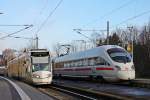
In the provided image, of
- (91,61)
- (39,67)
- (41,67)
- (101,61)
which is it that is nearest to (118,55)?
(101,61)

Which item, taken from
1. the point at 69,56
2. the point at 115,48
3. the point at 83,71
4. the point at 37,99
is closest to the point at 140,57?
the point at 69,56

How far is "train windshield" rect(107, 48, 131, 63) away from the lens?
120 feet

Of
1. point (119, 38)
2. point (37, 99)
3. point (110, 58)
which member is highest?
point (119, 38)

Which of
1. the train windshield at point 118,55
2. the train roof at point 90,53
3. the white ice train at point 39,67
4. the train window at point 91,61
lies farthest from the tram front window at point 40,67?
the train windshield at point 118,55

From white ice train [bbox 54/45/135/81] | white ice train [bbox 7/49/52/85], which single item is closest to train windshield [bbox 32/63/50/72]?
white ice train [bbox 7/49/52/85]

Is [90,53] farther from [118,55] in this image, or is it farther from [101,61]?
[118,55]

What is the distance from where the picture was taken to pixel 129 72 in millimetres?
35719

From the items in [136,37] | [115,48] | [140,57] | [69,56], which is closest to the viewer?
[115,48]

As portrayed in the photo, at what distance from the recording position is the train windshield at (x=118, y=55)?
36500 millimetres

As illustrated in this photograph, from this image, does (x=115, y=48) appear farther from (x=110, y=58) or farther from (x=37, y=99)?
(x=37, y=99)

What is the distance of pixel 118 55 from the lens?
1460 inches

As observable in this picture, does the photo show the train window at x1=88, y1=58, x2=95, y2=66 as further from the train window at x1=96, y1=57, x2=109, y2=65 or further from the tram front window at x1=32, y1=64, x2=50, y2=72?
the tram front window at x1=32, y1=64, x2=50, y2=72

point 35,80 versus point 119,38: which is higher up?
point 119,38

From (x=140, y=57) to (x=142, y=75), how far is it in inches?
487
